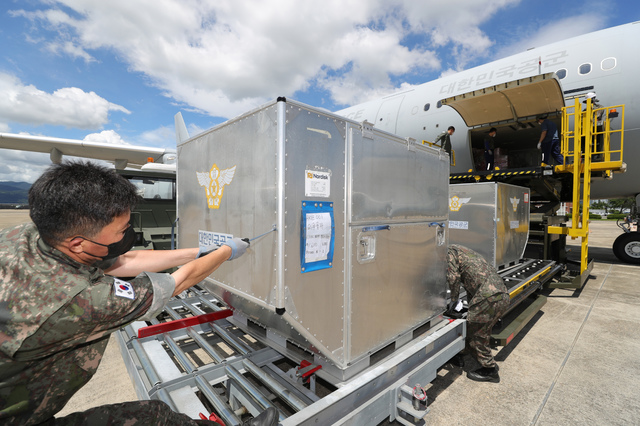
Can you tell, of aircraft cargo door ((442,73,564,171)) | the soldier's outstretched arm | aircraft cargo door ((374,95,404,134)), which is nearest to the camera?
the soldier's outstretched arm

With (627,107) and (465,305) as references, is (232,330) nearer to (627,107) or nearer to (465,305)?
(465,305)

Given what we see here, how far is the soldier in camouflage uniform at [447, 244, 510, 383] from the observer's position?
3461mm

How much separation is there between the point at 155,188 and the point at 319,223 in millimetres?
6401

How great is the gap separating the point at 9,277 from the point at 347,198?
1847 millimetres

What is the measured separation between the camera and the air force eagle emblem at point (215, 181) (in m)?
2.64

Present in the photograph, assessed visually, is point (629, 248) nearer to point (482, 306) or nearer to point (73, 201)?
point (482, 306)

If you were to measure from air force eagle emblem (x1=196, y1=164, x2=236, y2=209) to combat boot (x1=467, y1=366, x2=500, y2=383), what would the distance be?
10.8 ft

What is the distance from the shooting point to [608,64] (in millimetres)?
7848

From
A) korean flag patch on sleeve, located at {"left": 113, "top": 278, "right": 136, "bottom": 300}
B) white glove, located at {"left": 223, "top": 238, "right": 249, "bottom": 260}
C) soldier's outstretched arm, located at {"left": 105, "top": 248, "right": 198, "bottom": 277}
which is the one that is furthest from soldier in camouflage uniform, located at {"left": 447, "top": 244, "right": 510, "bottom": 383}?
korean flag patch on sleeve, located at {"left": 113, "top": 278, "right": 136, "bottom": 300}

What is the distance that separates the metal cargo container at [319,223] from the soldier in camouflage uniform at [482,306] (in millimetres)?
717

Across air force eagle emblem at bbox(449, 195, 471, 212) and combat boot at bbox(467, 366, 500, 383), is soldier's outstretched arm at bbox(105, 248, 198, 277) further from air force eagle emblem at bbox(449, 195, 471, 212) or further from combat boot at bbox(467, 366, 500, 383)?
air force eagle emblem at bbox(449, 195, 471, 212)

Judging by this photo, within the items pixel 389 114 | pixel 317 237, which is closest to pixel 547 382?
pixel 317 237

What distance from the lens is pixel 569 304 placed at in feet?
20.2

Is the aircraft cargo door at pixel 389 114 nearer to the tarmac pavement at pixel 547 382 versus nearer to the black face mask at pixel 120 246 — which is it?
the tarmac pavement at pixel 547 382
